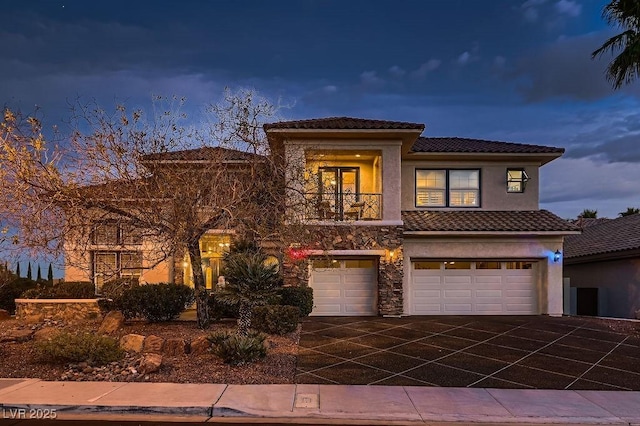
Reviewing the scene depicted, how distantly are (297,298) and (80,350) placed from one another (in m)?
6.93

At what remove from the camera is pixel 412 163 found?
18.8 m

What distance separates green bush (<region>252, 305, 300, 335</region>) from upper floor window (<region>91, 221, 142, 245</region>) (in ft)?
12.7

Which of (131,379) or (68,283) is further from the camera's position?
(68,283)

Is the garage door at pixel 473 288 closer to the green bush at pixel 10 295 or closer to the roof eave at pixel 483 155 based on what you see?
the roof eave at pixel 483 155

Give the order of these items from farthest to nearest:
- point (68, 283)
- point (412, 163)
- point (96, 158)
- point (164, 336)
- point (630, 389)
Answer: point (412, 163) → point (68, 283) → point (164, 336) → point (96, 158) → point (630, 389)

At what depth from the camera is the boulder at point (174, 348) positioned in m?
A: 10.4

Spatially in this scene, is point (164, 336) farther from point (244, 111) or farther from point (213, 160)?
point (244, 111)

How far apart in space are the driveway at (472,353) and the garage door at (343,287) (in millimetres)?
1150

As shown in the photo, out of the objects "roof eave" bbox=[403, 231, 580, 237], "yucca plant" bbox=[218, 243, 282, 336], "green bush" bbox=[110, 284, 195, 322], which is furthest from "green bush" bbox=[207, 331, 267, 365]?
"roof eave" bbox=[403, 231, 580, 237]

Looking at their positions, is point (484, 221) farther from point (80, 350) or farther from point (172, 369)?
point (80, 350)

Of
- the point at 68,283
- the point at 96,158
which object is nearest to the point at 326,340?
the point at 96,158

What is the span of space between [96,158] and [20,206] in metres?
1.91

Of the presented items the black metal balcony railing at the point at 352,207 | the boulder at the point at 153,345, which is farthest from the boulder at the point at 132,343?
the black metal balcony railing at the point at 352,207

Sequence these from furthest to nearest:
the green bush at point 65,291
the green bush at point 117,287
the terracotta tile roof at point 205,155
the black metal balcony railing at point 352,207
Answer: the black metal balcony railing at point 352,207, the green bush at point 65,291, the green bush at point 117,287, the terracotta tile roof at point 205,155
